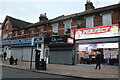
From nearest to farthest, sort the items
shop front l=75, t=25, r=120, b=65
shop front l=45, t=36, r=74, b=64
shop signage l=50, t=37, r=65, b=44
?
shop front l=75, t=25, r=120, b=65 → shop signage l=50, t=37, r=65, b=44 → shop front l=45, t=36, r=74, b=64

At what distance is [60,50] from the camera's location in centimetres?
1828

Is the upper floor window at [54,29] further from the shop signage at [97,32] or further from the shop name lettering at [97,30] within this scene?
the shop name lettering at [97,30]

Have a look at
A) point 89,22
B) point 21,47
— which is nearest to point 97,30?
point 89,22

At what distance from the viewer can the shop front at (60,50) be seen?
16266mm

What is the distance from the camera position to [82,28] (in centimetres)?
1623

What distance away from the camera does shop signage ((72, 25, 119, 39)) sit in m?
13.7

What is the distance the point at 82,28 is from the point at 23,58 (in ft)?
43.3

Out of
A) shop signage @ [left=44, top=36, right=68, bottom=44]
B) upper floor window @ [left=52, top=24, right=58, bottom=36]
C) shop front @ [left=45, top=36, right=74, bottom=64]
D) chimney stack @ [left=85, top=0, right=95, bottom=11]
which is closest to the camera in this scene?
shop signage @ [left=44, top=36, right=68, bottom=44]

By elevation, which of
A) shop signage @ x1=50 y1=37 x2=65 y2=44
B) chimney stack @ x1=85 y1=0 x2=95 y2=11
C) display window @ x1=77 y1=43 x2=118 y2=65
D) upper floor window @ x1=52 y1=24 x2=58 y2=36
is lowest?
display window @ x1=77 y1=43 x2=118 y2=65

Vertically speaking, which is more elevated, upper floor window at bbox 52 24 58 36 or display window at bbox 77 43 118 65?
upper floor window at bbox 52 24 58 36

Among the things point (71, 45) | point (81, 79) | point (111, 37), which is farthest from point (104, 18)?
point (81, 79)

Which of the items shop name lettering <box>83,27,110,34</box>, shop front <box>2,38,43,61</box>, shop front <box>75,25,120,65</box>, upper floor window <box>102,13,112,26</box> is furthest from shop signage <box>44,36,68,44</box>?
upper floor window <box>102,13,112,26</box>

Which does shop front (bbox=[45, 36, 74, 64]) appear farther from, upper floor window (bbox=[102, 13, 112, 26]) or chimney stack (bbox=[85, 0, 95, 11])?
chimney stack (bbox=[85, 0, 95, 11])

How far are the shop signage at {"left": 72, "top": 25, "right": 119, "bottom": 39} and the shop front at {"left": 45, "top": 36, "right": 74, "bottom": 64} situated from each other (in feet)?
4.82
